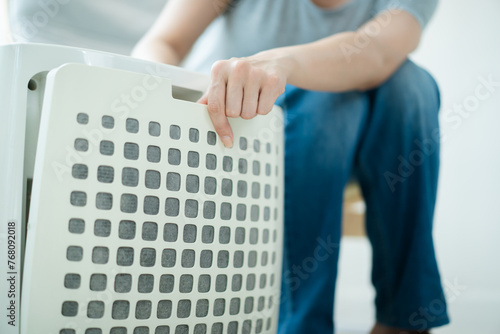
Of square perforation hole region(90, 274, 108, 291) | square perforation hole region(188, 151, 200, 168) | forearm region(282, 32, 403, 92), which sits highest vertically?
forearm region(282, 32, 403, 92)

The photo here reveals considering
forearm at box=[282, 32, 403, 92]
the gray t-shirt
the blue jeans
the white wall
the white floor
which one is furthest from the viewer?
the white wall

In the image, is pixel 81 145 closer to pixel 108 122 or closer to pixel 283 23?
pixel 108 122

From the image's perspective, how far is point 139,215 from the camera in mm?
451

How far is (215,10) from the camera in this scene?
0.88m

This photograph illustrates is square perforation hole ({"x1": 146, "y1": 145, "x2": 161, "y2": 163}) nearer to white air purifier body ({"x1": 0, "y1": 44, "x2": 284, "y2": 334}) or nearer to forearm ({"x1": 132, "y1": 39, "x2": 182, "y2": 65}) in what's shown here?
white air purifier body ({"x1": 0, "y1": 44, "x2": 284, "y2": 334})

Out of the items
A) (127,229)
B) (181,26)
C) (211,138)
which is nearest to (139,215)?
(127,229)

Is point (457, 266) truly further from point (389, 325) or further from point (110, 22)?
point (110, 22)

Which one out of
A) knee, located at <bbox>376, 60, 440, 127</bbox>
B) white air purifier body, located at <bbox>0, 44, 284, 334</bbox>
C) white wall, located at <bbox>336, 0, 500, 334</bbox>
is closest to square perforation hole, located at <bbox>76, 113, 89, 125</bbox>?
white air purifier body, located at <bbox>0, 44, 284, 334</bbox>

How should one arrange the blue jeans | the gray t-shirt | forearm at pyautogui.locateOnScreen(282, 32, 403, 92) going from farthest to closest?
the gray t-shirt
the blue jeans
forearm at pyautogui.locateOnScreen(282, 32, 403, 92)

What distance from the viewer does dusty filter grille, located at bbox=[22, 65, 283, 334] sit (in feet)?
1.36

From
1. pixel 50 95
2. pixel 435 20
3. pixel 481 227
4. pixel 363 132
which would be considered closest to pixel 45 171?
pixel 50 95

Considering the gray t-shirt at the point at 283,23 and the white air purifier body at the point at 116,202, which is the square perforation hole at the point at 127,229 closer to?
the white air purifier body at the point at 116,202

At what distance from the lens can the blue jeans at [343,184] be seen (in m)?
0.75

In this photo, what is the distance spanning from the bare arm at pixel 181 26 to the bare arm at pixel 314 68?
0.28 metres
